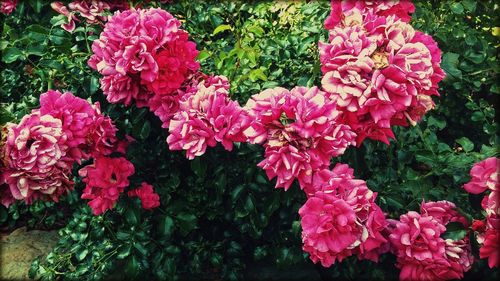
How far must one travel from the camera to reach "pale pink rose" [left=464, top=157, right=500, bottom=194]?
1646 mm

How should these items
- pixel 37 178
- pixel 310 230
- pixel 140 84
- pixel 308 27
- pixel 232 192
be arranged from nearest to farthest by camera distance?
pixel 310 230, pixel 37 178, pixel 140 84, pixel 232 192, pixel 308 27

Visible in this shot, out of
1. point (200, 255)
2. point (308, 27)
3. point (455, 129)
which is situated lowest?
point (200, 255)

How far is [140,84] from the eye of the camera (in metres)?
1.96

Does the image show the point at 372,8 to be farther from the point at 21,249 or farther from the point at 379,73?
the point at 21,249

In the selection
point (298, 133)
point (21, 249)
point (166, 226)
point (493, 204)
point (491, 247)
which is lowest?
point (21, 249)

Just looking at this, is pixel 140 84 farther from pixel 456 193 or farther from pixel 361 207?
pixel 456 193

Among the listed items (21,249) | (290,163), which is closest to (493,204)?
(290,163)

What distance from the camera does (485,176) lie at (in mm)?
1684

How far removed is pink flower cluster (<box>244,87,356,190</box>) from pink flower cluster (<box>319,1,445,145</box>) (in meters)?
0.07

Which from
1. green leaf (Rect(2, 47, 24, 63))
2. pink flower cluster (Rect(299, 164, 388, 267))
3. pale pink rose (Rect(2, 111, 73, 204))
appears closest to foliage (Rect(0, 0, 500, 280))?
green leaf (Rect(2, 47, 24, 63))

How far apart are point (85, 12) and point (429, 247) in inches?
68.1

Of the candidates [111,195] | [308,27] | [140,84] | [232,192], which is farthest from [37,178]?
[308,27]

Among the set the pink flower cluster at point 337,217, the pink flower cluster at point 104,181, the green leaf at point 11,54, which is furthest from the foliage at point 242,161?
the pink flower cluster at point 337,217

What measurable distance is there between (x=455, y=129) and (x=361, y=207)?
1.40m
